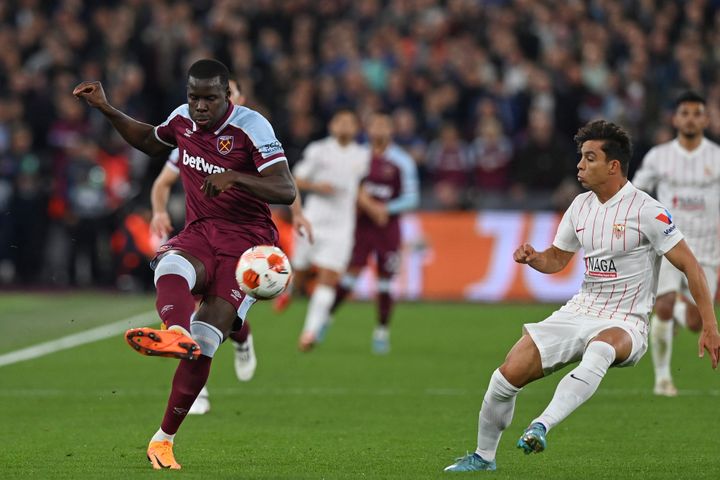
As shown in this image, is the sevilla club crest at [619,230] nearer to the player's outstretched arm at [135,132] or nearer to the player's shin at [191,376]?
the player's shin at [191,376]

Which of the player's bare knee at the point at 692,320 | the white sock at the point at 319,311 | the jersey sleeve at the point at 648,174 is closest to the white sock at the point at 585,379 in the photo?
the jersey sleeve at the point at 648,174

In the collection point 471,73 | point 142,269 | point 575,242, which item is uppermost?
point 471,73

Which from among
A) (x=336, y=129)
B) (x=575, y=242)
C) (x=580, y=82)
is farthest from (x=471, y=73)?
(x=575, y=242)

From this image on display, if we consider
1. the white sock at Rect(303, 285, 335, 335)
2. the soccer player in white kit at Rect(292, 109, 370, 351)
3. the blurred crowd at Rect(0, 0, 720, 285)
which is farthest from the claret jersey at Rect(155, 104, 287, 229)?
the blurred crowd at Rect(0, 0, 720, 285)

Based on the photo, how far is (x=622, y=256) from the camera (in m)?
7.43

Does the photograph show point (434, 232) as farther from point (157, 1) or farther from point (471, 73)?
point (157, 1)

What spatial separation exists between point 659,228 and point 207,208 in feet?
8.45

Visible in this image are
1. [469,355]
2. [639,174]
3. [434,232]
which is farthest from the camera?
[434,232]

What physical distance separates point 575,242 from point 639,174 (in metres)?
3.82

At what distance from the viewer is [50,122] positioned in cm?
2192

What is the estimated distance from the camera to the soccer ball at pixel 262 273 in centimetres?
730

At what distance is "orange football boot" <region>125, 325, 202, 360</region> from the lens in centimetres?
673

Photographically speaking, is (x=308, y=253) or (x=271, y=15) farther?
(x=271, y=15)

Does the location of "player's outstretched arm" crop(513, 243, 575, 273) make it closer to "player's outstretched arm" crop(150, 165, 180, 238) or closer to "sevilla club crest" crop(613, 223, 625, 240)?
"sevilla club crest" crop(613, 223, 625, 240)
